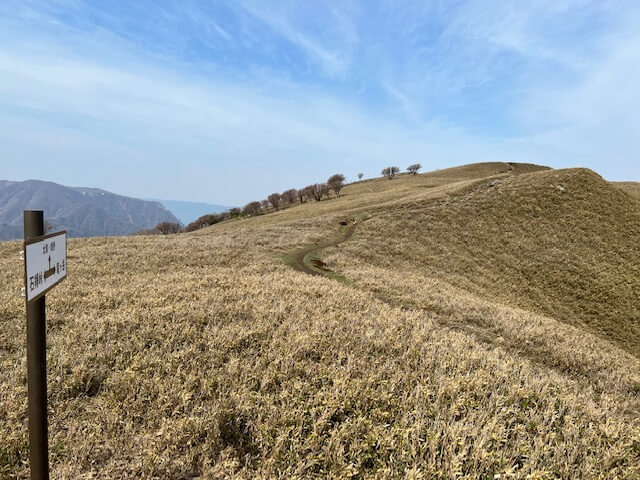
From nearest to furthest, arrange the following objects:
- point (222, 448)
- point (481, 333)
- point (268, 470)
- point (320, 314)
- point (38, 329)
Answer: point (38, 329) < point (268, 470) < point (222, 448) < point (320, 314) < point (481, 333)

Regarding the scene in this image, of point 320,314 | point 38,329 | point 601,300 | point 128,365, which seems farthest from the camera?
point 601,300

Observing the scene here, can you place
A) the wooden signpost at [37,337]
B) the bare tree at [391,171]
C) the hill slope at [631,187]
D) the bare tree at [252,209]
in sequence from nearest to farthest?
the wooden signpost at [37,337] → the hill slope at [631,187] → the bare tree at [252,209] → the bare tree at [391,171]

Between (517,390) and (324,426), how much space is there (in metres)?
4.41

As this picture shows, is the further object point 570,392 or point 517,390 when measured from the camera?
point 570,392

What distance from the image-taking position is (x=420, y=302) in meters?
16.0

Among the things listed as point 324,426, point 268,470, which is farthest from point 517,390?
point 268,470

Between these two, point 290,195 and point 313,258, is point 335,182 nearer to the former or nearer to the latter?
point 290,195

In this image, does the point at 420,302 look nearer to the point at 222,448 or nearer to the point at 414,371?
the point at 414,371

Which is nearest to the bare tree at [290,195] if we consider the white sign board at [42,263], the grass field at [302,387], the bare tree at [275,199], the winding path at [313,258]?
the bare tree at [275,199]

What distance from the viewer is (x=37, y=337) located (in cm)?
370

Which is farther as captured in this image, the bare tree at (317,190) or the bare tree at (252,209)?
the bare tree at (252,209)

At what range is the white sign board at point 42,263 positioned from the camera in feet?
11.2

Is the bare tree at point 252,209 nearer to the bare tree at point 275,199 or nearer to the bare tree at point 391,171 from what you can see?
the bare tree at point 275,199

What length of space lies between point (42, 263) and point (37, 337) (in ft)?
2.91
